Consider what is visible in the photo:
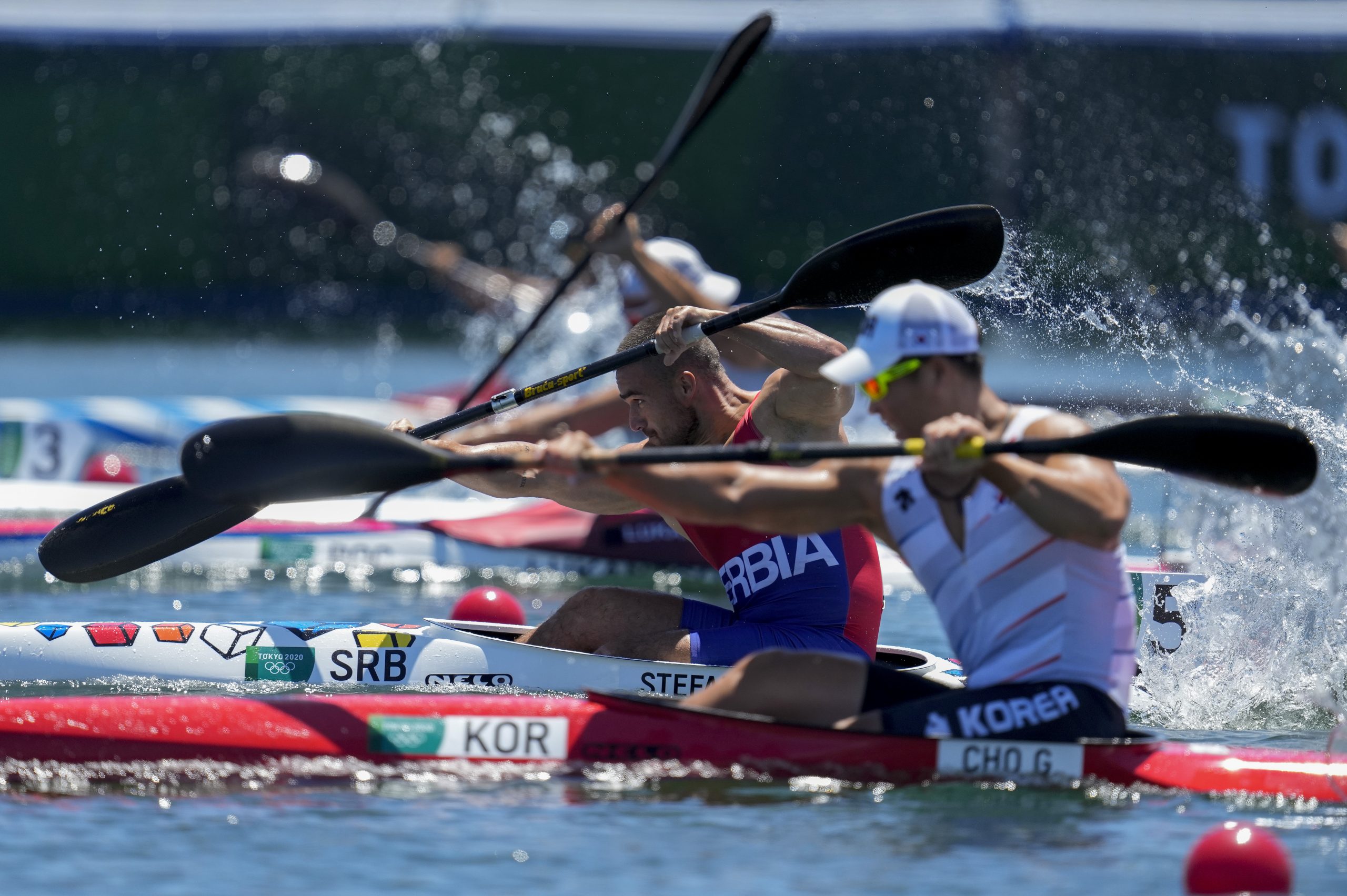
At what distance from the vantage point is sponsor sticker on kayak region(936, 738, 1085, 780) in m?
3.93

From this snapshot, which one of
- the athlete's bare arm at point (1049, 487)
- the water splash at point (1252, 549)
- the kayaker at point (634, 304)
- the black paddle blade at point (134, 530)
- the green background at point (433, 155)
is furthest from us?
the green background at point (433, 155)

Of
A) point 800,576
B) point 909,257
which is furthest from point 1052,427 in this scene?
point 909,257

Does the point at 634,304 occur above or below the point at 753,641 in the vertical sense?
above

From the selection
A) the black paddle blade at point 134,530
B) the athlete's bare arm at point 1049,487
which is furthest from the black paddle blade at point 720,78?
the athlete's bare arm at point 1049,487

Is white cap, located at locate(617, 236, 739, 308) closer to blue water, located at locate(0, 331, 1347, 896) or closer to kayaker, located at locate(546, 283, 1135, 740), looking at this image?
kayaker, located at locate(546, 283, 1135, 740)

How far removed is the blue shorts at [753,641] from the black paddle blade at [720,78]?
2.12 metres

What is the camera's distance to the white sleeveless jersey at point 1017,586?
3820mm

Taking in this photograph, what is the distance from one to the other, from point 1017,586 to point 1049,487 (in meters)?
0.28

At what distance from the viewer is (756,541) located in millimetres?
5270

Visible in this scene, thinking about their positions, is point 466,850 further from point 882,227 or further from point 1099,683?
point 882,227

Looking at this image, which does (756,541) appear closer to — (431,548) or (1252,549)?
(1252,549)

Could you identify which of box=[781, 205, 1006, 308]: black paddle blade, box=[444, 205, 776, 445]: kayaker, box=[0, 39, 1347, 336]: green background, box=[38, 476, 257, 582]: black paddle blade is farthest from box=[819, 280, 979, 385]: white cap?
box=[0, 39, 1347, 336]: green background

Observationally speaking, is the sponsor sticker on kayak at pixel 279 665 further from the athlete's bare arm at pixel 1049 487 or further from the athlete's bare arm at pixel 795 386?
the athlete's bare arm at pixel 1049 487

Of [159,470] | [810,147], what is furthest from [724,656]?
[810,147]
